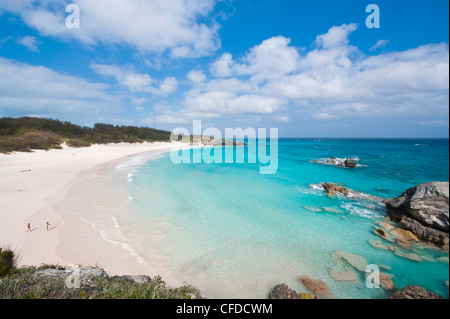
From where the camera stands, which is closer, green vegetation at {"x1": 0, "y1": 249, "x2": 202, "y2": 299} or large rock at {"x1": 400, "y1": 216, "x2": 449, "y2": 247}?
green vegetation at {"x1": 0, "y1": 249, "x2": 202, "y2": 299}

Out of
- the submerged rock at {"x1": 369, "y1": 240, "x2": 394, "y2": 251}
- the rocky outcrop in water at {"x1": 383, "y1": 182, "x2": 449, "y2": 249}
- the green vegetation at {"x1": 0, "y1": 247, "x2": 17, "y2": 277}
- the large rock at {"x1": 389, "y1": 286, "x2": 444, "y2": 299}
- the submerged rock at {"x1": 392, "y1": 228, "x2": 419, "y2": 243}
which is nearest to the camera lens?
the green vegetation at {"x1": 0, "y1": 247, "x2": 17, "y2": 277}

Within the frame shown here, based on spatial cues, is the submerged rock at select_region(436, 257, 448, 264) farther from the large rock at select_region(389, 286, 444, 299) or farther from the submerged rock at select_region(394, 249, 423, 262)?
the large rock at select_region(389, 286, 444, 299)

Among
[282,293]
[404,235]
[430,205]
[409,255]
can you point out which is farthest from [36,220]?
[430,205]

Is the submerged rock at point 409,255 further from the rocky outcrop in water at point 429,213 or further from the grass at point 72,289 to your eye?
the grass at point 72,289

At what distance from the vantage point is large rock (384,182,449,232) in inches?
336

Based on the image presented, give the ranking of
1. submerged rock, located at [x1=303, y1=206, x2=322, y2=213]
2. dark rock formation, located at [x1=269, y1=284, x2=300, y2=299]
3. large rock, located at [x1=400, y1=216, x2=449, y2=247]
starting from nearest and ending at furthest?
1. dark rock formation, located at [x1=269, y1=284, x2=300, y2=299]
2. large rock, located at [x1=400, y1=216, x2=449, y2=247]
3. submerged rock, located at [x1=303, y1=206, x2=322, y2=213]

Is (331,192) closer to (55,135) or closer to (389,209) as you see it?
(389,209)

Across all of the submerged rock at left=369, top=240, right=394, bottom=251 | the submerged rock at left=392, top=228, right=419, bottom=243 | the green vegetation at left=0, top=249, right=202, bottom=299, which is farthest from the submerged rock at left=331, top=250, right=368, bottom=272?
the green vegetation at left=0, top=249, right=202, bottom=299

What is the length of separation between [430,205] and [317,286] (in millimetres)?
7816

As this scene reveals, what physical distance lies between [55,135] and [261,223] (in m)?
54.7

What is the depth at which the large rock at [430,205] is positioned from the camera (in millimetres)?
8531

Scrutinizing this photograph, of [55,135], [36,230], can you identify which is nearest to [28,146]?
[55,135]

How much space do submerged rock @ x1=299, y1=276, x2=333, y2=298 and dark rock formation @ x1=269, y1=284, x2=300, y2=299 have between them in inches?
34.7
